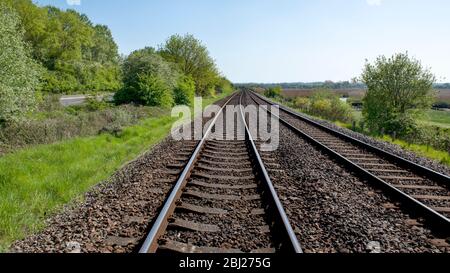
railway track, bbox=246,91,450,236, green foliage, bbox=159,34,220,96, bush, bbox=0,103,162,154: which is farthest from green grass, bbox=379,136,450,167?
green foliage, bbox=159,34,220,96

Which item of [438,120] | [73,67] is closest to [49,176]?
[73,67]

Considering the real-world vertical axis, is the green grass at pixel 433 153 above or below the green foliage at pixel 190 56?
below

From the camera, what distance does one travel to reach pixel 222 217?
515 centimetres

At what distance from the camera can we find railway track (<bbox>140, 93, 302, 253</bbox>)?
13.7 ft

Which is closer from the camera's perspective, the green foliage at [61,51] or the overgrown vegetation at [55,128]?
the overgrown vegetation at [55,128]

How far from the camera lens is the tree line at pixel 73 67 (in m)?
11.7

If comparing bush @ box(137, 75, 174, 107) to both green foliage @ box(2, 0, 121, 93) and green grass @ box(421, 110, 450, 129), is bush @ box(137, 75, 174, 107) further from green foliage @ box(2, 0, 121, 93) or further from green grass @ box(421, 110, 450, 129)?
green foliage @ box(2, 0, 121, 93)

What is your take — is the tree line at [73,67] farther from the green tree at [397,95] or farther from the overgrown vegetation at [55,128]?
the green tree at [397,95]

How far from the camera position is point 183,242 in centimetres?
429

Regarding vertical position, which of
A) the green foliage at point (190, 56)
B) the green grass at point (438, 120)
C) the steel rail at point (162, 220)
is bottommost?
the green grass at point (438, 120)

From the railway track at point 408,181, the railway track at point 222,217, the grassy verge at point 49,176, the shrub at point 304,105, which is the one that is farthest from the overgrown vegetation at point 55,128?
the shrub at point 304,105

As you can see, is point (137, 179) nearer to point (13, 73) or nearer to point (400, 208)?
point (400, 208)

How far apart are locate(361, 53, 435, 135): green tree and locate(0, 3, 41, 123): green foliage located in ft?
80.4

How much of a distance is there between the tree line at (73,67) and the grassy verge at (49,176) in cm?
341
